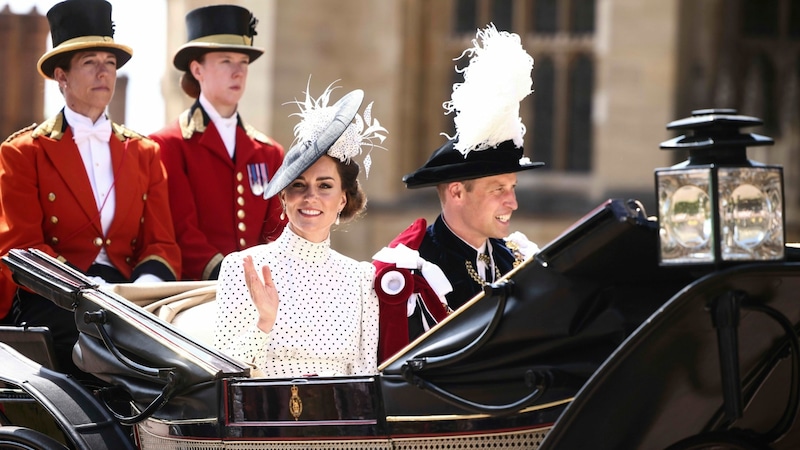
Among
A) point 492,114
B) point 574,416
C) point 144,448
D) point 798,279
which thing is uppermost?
point 492,114

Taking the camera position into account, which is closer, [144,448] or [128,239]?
[144,448]

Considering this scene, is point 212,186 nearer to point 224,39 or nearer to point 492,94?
point 224,39

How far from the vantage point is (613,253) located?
3.38 metres

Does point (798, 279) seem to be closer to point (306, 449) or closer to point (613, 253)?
point (613, 253)

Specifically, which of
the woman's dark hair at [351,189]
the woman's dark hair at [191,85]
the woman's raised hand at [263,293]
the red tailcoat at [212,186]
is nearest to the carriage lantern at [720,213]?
the woman's raised hand at [263,293]

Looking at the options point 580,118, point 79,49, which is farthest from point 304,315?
point 580,118

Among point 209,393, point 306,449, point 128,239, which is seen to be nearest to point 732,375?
point 306,449

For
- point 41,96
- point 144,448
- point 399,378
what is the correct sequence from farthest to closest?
point 41,96, point 144,448, point 399,378

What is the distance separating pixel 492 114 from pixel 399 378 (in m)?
1.10

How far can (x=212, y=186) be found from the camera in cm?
576

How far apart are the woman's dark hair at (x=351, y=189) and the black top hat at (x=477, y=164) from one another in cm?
26

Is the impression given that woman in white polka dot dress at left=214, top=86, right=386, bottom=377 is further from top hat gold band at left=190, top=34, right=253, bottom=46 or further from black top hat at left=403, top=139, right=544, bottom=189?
top hat gold band at left=190, top=34, right=253, bottom=46

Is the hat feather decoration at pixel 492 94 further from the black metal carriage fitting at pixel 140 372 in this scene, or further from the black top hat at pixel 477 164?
the black metal carriage fitting at pixel 140 372

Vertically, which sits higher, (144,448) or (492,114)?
(492,114)
